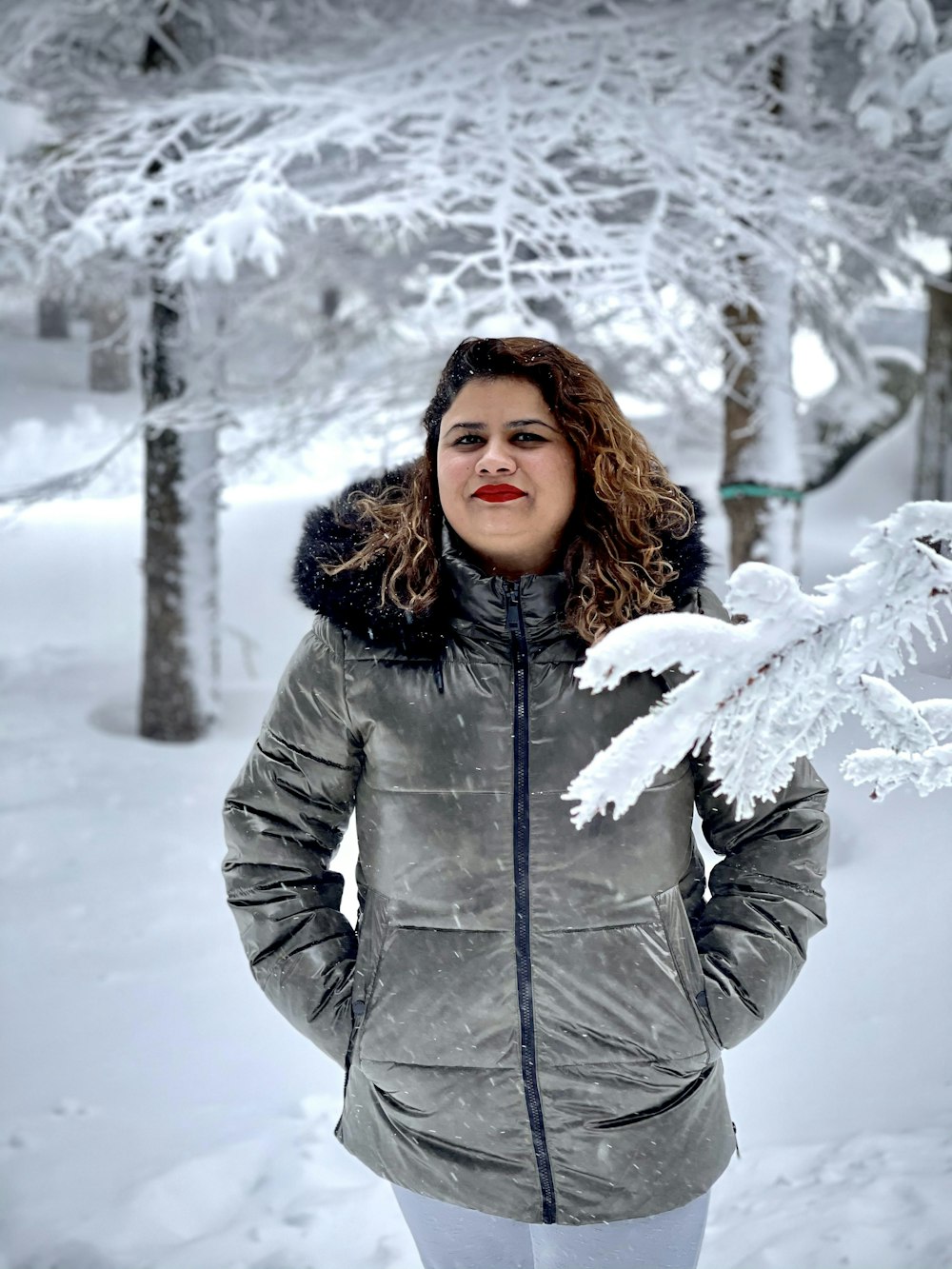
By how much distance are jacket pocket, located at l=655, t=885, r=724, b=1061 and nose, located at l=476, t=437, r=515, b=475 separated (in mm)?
757

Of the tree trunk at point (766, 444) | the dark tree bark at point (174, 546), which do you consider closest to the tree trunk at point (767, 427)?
the tree trunk at point (766, 444)

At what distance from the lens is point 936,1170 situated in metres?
2.84

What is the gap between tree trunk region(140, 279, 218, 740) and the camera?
8031mm

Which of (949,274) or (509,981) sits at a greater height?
(949,274)

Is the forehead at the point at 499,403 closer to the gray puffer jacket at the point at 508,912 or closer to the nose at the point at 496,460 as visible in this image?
the nose at the point at 496,460

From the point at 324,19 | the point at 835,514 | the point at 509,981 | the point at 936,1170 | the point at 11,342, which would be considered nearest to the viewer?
the point at 509,981

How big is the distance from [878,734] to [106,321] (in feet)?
54.7

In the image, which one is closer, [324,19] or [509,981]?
[509,981]

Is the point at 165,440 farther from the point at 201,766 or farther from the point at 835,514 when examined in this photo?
the point at 835,514

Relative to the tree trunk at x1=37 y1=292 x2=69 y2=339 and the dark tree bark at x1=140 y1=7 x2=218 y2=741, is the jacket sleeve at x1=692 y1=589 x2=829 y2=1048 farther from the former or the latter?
the tree trunk at x1=37 y1=292 x2=69 y2=339

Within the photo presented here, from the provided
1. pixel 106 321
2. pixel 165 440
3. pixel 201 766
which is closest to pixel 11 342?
pixel 106 321

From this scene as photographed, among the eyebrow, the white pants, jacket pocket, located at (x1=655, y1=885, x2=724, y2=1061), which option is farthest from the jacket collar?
the white pants

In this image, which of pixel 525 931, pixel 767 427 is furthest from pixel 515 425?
pixel 767 427

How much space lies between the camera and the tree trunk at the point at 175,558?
316 inches
